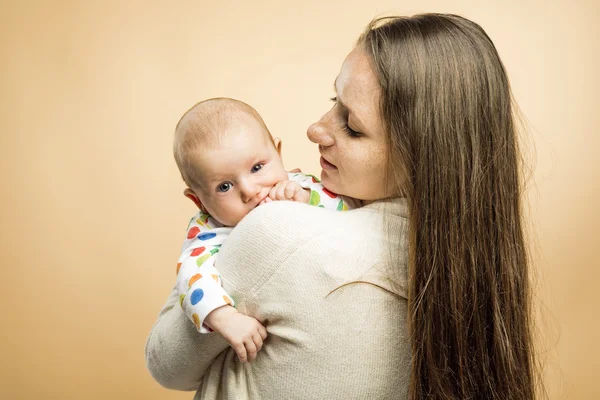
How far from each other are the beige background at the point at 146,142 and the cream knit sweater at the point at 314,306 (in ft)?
6.66

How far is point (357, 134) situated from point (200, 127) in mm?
415

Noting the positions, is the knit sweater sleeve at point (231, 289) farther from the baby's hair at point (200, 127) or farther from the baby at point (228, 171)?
the baby's hair at point (200, 127)

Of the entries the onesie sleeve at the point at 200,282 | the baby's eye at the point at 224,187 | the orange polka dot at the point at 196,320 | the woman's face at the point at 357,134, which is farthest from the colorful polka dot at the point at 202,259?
the woman's face at the point at 357,134

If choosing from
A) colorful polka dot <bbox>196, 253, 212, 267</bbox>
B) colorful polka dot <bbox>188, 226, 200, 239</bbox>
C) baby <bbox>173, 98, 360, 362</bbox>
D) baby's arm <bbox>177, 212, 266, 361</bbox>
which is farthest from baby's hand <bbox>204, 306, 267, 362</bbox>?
colorful polka dot <bbox>188, 226, 200, 239</bbox>

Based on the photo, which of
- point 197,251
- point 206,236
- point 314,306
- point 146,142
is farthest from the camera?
point 146,142

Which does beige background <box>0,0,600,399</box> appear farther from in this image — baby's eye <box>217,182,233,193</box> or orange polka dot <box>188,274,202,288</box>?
orange polka dot <box>188,274,202,288</box>

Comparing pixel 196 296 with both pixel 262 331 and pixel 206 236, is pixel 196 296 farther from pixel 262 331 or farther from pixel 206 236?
pixel 206 236

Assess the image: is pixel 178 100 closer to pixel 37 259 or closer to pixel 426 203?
pixel 37 259

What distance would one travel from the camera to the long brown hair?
4.39 ft

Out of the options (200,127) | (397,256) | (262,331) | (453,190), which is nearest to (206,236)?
(200,127)

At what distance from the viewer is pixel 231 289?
1.30 meters

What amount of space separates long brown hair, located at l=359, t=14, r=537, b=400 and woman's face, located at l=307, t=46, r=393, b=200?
1.1 inches

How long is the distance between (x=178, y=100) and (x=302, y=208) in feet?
6.98

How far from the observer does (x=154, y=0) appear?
3.23 metres
